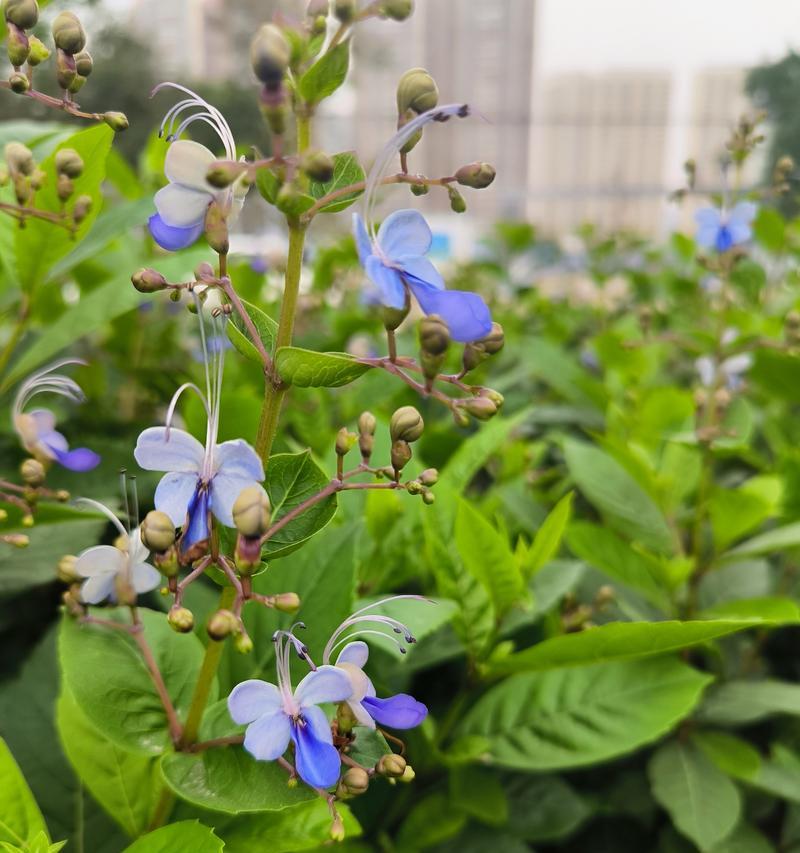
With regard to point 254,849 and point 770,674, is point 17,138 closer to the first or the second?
point 254,849

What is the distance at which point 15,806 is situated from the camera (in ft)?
2.19

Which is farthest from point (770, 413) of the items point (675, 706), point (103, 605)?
point (103, 605)

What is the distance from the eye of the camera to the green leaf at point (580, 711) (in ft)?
2.87

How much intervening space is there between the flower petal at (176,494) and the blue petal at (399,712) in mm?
197

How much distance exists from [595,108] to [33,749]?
1285cm

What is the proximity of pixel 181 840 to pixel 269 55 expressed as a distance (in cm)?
54

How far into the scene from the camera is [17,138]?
111 centimetres

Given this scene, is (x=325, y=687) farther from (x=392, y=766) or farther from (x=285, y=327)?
(x=285, y=327)

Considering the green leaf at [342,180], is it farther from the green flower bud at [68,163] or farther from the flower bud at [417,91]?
the green flower bud at [68,163]

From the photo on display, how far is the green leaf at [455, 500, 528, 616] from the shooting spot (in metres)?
0.89

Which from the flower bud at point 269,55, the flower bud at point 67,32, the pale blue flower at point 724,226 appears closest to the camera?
the flower bud at point 269,55

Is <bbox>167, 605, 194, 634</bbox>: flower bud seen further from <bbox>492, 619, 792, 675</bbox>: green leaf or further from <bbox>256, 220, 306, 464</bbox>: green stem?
<bbox>492, 619, 792, 675</bbox>: green leaf

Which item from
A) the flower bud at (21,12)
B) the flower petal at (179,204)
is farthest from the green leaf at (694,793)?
the flower bud at (21,12)

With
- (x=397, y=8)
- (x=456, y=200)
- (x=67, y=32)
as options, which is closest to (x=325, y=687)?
(x=456, y=200)
